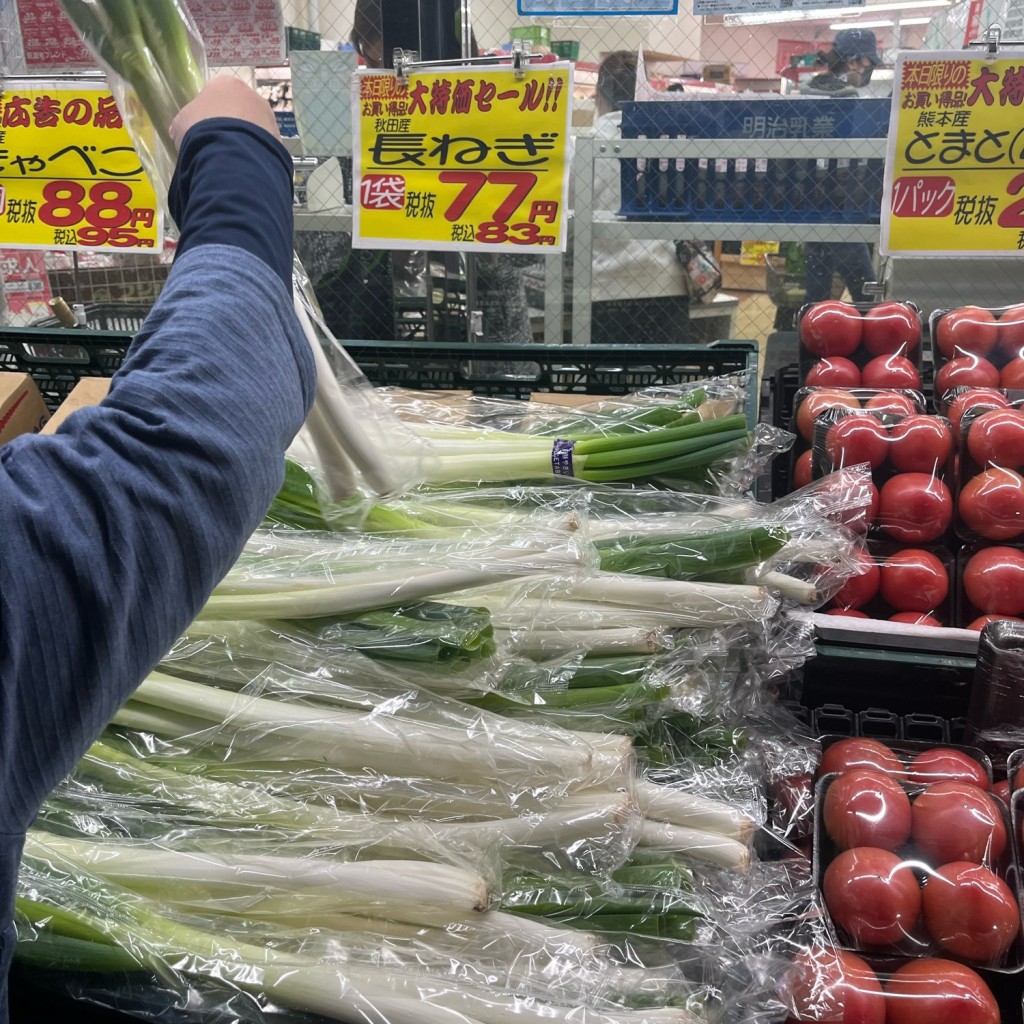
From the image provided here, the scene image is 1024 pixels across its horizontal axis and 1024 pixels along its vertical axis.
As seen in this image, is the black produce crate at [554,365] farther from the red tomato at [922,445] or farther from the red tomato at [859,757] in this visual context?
the red tomato at [859,757]

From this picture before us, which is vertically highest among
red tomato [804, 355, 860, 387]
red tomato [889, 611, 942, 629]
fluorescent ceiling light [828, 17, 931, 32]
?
fluorescent ceiling light [828, 17, 931, 32]

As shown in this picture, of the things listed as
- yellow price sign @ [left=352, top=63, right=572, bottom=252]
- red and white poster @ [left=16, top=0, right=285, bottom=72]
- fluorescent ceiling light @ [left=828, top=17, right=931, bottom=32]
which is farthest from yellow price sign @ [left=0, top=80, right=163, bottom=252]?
fluorescent ceiling light @ [left=828, top=17, right=931, bottom=32]

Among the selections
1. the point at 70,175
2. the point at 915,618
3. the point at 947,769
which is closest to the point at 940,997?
the point at 947,769

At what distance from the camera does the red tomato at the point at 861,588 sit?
4.60ft

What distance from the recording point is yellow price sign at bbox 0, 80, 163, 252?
6.02ft

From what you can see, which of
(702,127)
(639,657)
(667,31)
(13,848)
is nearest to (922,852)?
(639,657)

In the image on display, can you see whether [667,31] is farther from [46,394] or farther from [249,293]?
[249,293]

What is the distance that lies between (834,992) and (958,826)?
233 mm

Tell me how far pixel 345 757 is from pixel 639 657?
347 mm

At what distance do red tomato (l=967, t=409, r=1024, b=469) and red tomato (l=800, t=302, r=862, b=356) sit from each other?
0.34 meters

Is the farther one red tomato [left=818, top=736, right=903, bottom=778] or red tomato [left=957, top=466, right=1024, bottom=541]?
red tomato [left=957, top=466, right=1024, bottom=541]

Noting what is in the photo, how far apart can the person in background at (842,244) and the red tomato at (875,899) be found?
3459 mm

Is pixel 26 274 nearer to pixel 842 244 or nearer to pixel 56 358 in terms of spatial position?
pixel 56 358

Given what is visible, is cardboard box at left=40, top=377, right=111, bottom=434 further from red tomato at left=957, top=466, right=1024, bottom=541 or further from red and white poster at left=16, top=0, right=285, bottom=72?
red tomato at left=957, top=466, right=1024, bottom=541
